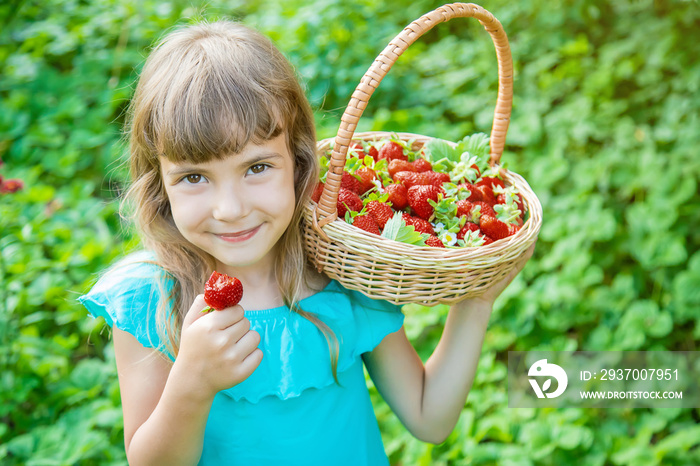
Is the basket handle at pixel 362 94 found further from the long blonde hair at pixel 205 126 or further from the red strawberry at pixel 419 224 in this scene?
the red strawberry at pixel 419 224

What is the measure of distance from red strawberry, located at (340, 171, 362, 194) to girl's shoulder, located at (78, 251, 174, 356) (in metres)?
0.40

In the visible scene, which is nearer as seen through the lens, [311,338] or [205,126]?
[205,126]

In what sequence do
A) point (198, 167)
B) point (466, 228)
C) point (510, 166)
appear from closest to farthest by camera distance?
1. point (198, 167)
2. point (466, 228)
3. point (510, 166)

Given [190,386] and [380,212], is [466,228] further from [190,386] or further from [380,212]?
[190,386]

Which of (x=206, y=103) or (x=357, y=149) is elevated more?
(x=206, y=103)

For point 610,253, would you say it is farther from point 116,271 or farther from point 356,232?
point 116,271

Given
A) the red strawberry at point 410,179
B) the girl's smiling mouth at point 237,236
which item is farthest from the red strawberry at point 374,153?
the girl's smiling mouth at point 237,236

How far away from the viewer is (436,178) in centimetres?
136

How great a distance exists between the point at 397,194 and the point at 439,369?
41 centimetres

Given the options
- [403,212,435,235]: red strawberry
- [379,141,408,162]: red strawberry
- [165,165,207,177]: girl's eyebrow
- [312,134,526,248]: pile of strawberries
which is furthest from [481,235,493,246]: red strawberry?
[165,165,207,177]: girl's eyebrow

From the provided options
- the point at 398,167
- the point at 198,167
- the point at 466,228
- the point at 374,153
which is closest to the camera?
the point at 198,167

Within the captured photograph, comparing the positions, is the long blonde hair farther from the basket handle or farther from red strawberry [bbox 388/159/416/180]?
red strawberry [bbox 388/159/416/180]

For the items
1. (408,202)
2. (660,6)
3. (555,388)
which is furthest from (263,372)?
(660,6)

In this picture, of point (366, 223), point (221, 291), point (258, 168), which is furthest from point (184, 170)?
point (366, 223)
